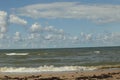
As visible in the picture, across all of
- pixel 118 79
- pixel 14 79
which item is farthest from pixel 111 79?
pixel 14 79

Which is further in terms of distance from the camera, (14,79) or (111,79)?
(14,79)

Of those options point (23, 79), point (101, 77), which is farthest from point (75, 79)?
point (23, 79)

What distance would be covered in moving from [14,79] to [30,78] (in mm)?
1020

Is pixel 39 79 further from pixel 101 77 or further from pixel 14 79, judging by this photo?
pixel 101 77

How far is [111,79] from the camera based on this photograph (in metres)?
20.0

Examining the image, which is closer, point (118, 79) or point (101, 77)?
point (118, 79)

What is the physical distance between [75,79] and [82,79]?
43 centimetres

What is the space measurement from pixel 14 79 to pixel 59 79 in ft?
9.75

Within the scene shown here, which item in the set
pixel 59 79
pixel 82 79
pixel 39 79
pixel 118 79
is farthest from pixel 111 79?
pixel 39 79

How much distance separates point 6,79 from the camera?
21281mm

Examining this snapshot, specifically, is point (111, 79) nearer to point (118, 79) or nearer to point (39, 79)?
point (118, 79)

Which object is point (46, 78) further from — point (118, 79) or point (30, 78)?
point (118, 79)

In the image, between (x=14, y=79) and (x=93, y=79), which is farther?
(x=14, y=79)

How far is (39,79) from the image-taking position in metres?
21.0
